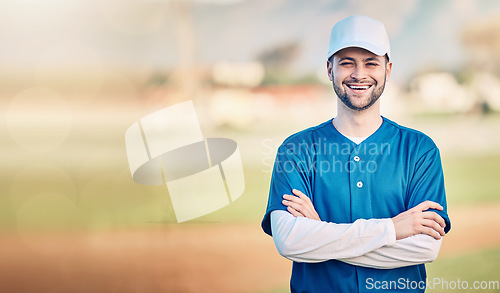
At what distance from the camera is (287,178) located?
163 centimetres

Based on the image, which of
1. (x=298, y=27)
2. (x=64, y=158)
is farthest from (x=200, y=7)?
(x=64, y=158)

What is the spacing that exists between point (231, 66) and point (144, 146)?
111 centimetres

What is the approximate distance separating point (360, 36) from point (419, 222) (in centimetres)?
61

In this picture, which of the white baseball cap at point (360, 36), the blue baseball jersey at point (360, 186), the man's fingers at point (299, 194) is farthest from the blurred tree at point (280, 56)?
the man's fingers at point (299, 194)

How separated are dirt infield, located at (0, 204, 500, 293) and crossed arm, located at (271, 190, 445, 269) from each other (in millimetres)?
2168

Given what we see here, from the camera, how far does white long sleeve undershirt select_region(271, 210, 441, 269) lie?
1.49 m

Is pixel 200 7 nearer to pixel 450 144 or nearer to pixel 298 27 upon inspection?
pixel 298 27

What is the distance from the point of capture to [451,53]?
4312mm

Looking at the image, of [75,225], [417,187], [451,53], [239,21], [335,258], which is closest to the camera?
[335,258]

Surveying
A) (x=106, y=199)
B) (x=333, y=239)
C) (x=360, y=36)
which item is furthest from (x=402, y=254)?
(x=106, y=199)

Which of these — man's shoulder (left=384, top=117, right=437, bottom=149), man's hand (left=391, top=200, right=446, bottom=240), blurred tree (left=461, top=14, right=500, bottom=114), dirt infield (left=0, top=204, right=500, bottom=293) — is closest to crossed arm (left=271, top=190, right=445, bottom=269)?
man's hand (left=391, top=200, right=446, bottom=240)

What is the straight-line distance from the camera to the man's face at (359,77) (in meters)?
1.63

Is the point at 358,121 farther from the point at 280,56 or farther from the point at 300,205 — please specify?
the point at 280,56

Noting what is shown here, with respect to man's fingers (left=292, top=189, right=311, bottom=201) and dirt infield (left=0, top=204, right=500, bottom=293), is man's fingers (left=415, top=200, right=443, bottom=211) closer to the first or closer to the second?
man's fingers (left=292, top=189, right=311, bottom=201)
